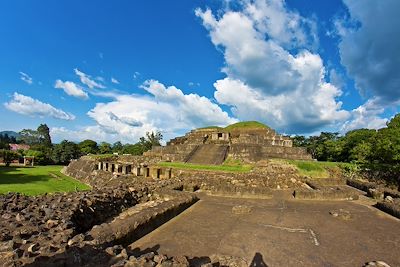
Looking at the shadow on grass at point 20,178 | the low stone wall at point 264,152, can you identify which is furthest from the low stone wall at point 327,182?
the shadow on grass at point 20,178

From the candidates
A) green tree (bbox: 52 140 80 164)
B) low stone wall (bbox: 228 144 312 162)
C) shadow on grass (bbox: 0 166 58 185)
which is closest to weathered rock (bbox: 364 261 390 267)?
shadow on grass (bbox: 0 166 58 185)

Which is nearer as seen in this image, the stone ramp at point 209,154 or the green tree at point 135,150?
the stone ramp at point 209,154

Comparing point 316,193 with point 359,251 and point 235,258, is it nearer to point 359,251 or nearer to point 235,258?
point 359,251

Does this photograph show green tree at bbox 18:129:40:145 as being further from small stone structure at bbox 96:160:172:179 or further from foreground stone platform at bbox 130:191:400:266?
foreground stone platform at bbox 130:191:400:266

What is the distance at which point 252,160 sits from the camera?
60.5 feet

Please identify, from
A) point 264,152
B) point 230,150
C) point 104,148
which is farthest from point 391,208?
point 104,148

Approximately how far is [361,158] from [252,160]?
25.1ft

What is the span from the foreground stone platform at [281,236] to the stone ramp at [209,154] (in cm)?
1018

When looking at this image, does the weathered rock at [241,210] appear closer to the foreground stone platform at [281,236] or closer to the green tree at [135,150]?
the foreground stone platform at [281,236]

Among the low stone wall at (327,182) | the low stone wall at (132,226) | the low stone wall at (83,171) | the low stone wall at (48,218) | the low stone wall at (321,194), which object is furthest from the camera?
the low stone wall at (83,171)

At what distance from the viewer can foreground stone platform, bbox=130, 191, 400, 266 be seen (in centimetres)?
463

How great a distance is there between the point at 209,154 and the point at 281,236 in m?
14.5

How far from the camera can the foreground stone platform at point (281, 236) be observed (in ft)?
15.2

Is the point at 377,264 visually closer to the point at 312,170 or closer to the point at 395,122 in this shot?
the point at 312,170
